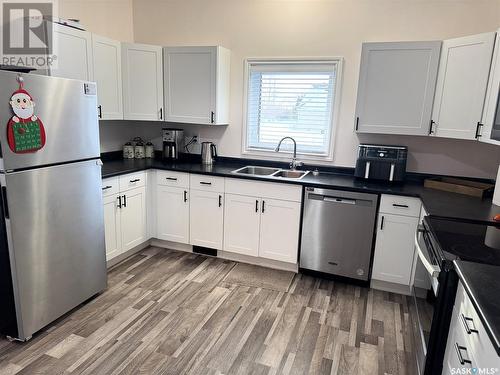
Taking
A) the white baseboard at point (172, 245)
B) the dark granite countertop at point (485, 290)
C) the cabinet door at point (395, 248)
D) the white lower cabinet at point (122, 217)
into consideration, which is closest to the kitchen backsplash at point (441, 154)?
the cabinet door at point (395, 248)

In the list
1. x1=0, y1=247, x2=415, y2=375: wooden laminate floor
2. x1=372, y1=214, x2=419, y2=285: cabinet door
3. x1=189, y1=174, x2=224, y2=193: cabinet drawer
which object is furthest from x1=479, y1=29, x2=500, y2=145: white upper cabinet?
x1=189, y1=174, x2=224, y2=193: cabinet drawer

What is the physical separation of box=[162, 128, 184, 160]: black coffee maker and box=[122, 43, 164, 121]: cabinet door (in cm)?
24

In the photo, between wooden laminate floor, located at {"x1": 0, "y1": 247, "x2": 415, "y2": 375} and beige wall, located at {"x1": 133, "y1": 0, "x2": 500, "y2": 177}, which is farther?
beige wall, located at {"x1": 133, "y1": 0, "x2": 500, "y2": 177}

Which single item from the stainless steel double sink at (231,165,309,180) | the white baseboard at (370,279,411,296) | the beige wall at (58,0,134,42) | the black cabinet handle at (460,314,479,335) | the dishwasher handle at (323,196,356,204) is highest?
the beige wall at (58,0,134,42)

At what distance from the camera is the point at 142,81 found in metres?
3.60

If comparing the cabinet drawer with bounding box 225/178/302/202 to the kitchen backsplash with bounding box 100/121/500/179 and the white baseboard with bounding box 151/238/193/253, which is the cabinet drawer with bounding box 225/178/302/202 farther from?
the white baseboard with bounding box 151/238/193/253

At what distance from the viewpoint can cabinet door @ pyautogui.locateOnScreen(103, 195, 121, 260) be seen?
3.03m

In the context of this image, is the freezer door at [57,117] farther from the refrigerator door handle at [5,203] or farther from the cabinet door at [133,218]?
the cabinet door at [133,218]

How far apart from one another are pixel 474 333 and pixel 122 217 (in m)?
2.85

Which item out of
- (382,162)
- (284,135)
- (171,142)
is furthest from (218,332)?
(171,142)

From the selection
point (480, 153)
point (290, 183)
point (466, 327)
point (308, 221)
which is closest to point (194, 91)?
point (290, 183)

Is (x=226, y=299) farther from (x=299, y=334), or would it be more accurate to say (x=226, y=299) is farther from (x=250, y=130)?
(x=250, y=130)

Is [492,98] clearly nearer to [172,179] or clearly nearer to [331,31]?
[331,31]

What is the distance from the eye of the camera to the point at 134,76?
356 centimetres
